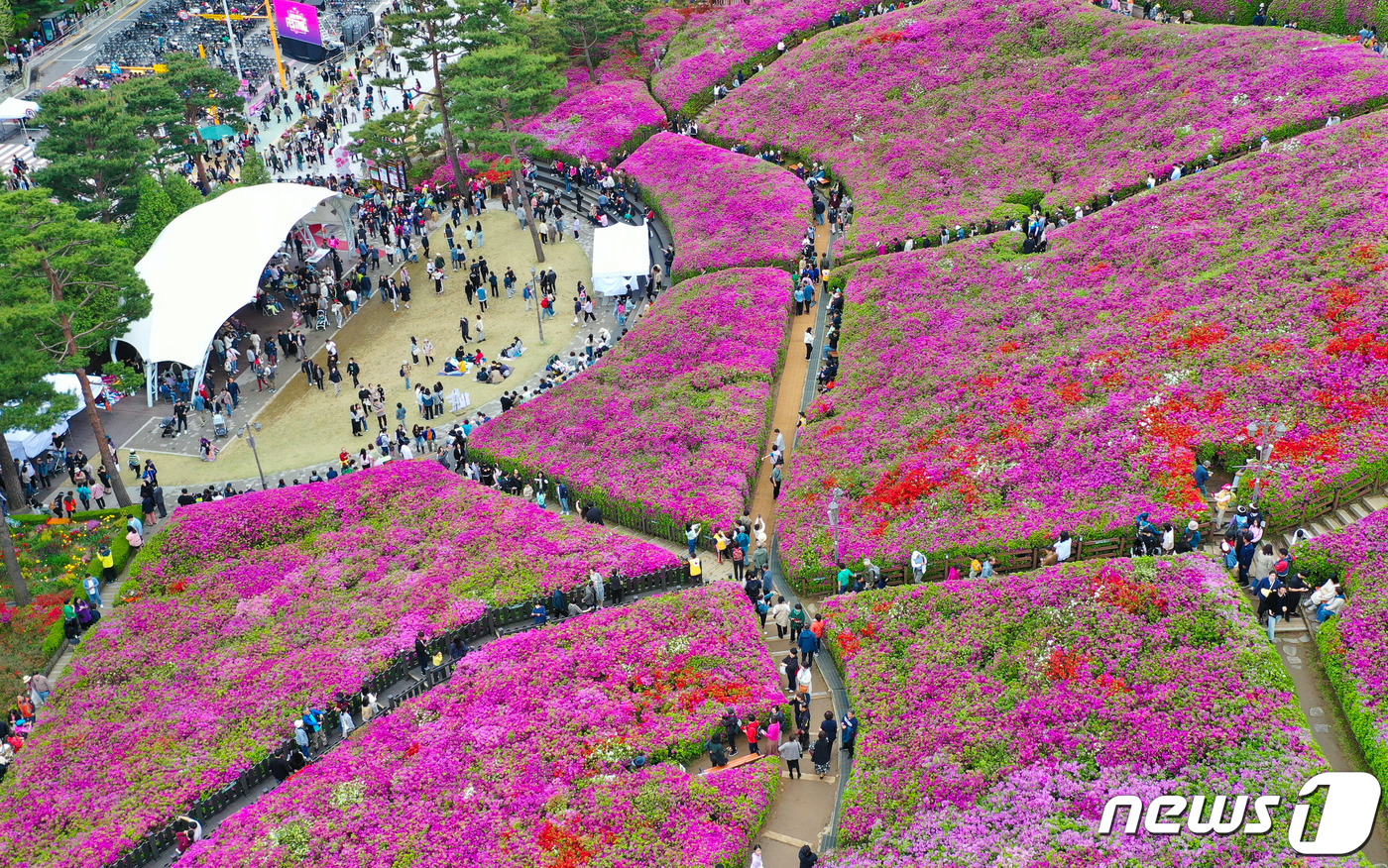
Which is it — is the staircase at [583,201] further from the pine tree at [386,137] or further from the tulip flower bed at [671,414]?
the tulip flower bed at [671,414]

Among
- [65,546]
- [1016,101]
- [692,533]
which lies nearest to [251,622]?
[65,546]

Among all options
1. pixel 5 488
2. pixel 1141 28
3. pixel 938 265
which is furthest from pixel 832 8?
pixel 5 488

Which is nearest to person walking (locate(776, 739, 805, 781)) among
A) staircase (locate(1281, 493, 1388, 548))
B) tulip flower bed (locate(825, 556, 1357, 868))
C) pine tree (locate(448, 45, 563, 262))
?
tulip flower bed (locate(825, 556, 1357, 868))

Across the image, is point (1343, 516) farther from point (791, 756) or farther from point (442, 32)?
point (442, 32)

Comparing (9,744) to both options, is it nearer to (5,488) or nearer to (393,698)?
(393,698)

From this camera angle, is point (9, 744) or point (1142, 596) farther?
point (9, 744)

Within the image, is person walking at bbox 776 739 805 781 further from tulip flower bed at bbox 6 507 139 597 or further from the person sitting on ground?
the person sitting on ground
